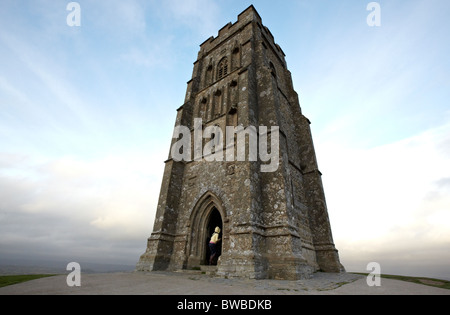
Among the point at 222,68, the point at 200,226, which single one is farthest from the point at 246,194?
the point at 222,68

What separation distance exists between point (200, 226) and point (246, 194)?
3830 millimetres

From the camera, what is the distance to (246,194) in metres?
→ 8.90

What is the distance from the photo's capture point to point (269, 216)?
9.02m

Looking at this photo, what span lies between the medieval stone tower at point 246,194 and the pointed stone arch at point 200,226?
0.16 feet

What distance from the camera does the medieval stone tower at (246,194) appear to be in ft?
26.8

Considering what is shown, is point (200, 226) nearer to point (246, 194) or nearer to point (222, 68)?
point (246, 194)

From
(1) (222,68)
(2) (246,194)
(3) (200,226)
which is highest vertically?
(1) (222,68)

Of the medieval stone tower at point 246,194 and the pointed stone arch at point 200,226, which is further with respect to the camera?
the pointed stone arch at point 200,226

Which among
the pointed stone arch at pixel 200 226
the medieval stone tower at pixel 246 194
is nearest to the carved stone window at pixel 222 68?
the medieval stone tower at pixel 246 194

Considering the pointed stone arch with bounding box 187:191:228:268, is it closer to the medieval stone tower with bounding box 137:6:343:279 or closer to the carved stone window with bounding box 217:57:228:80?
the medieval stone tower with bounding box 137:6:343:279

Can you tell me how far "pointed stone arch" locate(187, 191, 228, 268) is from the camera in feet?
34.5

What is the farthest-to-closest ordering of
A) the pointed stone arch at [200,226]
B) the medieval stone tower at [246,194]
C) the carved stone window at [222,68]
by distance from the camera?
1. the carved stone window at [222,68]
2. the pointed stone arch at [200,226]
3. the medieval stone tower at [246,194]

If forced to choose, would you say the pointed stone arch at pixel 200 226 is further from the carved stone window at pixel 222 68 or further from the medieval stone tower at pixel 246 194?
the carved stone window at pixel 222 68
